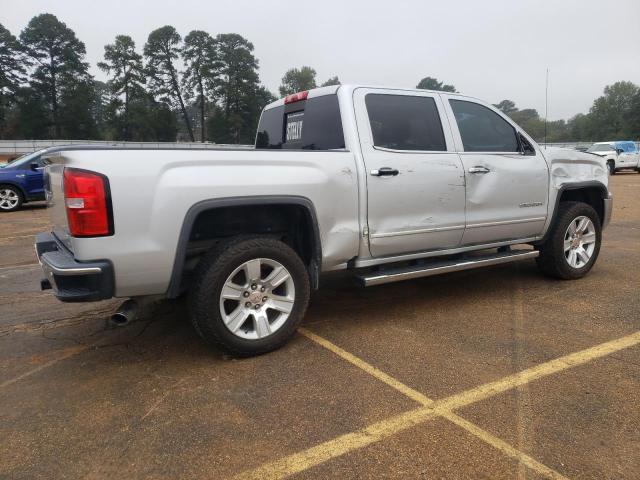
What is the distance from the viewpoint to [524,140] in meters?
4.68

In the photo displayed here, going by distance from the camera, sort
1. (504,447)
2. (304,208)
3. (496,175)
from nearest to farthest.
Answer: (504,447)
(304,208)
(496,175)

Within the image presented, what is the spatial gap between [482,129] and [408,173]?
1.16m

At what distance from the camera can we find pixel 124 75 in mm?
55375

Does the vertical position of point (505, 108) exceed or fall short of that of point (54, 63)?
it falls short

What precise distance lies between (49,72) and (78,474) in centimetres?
6110

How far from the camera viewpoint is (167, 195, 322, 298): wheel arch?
9.62ft

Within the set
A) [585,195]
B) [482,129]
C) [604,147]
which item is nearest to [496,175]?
[482,129]

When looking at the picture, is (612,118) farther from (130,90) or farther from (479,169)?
(479,169)

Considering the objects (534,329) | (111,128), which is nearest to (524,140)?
(534,329)

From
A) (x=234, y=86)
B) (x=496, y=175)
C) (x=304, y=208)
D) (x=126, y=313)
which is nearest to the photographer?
(x=126, y=313)

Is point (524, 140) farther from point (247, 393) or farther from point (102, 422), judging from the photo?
point (102, 422)

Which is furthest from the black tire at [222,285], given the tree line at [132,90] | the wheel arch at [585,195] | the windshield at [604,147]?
the tree line at [132,90]

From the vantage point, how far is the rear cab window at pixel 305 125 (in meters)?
3.88

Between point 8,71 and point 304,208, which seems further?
point 8,71
